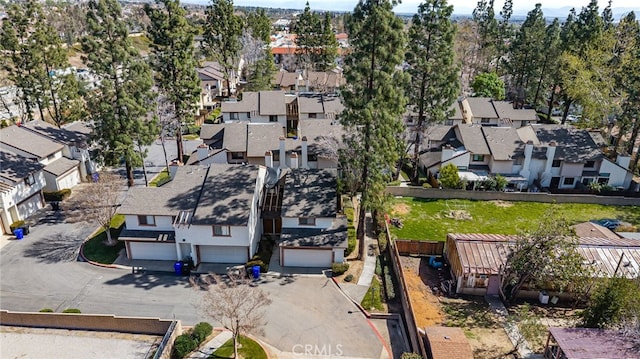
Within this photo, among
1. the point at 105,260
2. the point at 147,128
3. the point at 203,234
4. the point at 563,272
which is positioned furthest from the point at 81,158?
the point at 563,272

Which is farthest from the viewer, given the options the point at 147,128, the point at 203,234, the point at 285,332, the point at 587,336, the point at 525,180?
the point at 525,180

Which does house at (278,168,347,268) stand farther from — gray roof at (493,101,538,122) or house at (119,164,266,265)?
gray roof at (493,101,538,122)

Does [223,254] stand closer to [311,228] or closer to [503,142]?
[311,228]

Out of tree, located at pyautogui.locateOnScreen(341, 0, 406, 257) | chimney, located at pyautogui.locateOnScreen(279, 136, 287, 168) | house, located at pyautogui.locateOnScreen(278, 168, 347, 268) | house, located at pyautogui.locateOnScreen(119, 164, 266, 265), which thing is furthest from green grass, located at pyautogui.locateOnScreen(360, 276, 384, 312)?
chimney, located at pyautogui.locateOnScreen(279, 136, 287, 168)

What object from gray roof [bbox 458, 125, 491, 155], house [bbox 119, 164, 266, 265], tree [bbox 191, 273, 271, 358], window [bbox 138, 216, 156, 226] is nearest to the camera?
tree [bbox 191, 273, 271, 358]

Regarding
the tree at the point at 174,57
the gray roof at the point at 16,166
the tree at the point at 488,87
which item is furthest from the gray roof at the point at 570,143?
the gray roof at the point at 16,166

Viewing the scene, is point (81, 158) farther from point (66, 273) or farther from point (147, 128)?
point (66, 273)
